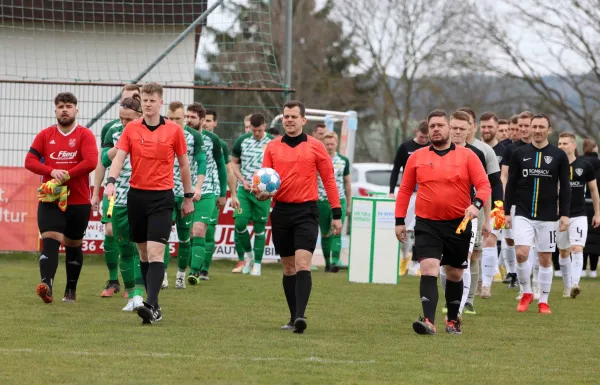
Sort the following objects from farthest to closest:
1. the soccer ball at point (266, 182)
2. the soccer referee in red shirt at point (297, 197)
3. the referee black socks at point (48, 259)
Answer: the referee black socks at point (48, 259), the soccer referee in red shirt at point (297, 197), the soccer ball at point (266, 182)

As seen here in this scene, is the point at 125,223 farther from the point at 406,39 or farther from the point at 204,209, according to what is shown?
the point at 406,39

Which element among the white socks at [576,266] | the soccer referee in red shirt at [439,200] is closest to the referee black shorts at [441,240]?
the soccer referee in red shirt at [439,200]

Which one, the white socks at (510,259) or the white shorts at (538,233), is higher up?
the white shorts at (538,233)

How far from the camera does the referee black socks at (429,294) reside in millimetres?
9117

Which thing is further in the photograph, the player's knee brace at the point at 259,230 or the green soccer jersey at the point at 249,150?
the player's knee brace at the point at 259,230

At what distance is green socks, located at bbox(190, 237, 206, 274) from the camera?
535 inches

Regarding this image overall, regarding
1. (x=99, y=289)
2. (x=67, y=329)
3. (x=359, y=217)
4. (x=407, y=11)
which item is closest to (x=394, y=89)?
(x=407, y=11)

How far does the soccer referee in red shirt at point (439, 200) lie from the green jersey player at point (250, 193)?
5.87 meters

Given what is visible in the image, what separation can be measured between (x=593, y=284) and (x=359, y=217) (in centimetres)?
423

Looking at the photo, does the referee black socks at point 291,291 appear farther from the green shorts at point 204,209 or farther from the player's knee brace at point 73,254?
the green shorts at point 204,209

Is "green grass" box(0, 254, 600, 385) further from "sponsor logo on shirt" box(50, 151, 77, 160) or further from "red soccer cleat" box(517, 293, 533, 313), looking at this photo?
"sponsor logo on shirt" box(50, 151, 77, 160)

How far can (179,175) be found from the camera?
12.2m

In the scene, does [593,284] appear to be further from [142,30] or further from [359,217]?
[142,30]

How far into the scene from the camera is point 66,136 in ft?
35.6
